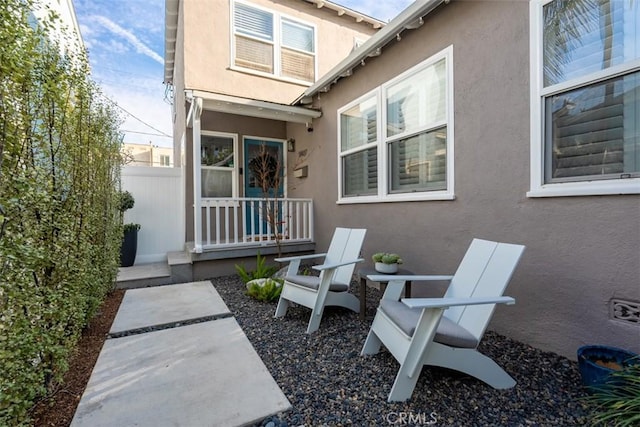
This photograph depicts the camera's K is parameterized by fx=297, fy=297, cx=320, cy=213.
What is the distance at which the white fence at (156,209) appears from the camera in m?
5.78

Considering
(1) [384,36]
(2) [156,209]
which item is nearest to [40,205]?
(1) [384,36]

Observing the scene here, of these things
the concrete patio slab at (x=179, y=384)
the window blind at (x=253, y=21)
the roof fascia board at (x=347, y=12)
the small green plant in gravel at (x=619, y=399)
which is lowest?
the concrete patio slab at (x=179, y=384)

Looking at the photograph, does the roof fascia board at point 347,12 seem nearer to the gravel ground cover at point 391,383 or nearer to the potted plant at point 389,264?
the potted plant at point 389,264

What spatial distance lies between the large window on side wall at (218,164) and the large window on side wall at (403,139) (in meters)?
2.60

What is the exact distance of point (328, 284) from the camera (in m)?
2.95

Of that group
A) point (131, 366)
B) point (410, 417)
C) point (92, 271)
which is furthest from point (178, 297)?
point (410, 417)

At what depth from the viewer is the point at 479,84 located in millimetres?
2895

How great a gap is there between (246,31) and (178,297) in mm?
5464

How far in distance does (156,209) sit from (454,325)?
5841mm

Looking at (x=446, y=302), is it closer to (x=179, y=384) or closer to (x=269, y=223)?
(x=179, y=384)

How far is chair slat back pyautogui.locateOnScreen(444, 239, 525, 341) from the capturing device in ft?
6.72

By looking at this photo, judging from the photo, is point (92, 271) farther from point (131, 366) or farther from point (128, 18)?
point (128, 18)

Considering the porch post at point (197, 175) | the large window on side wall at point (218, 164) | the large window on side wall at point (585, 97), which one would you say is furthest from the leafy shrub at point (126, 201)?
the large window on side wall at point (585, 97)

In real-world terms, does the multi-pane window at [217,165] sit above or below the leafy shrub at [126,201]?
above
